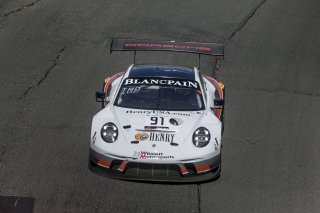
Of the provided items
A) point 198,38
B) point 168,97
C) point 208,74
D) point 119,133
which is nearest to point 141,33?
point 198,38

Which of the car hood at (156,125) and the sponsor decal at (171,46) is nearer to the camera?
the car hood at (156,125)

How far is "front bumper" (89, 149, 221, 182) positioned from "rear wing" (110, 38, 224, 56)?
3.41 metres

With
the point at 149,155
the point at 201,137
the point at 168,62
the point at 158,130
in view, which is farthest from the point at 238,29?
the point at 149,155

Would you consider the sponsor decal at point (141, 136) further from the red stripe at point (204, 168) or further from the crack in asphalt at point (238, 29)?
the crack in asphalt at point (238, 29)

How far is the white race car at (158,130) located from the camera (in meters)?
7.74

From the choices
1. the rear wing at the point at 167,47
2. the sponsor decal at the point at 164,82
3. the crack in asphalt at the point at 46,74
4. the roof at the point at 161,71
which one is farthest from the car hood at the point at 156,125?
the crack in asphalt at the point at 46,74

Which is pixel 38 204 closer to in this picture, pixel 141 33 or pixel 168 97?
pixel 168 97

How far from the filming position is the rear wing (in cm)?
1080

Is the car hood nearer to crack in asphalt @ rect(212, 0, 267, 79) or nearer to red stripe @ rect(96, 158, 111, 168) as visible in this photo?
red stripe @ rect(96, 158, 111, 168)

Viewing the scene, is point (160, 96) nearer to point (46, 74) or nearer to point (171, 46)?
point (171, 46)

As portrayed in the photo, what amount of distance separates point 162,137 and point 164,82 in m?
1.56

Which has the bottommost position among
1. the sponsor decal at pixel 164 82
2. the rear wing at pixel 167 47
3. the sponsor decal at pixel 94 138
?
the sponsor decal at pixel 94 138

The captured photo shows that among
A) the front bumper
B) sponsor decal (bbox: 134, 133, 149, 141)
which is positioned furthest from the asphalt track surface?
sponsor decal (bbox: 134, 133, 149, 141)

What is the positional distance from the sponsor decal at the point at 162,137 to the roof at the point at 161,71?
5.83 feet
